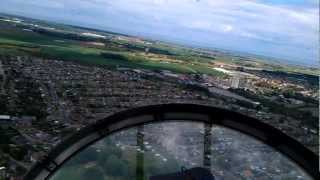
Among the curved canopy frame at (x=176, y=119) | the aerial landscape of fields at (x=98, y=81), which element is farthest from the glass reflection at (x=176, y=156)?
the aerial landscape of fields at (x=98, y=81)

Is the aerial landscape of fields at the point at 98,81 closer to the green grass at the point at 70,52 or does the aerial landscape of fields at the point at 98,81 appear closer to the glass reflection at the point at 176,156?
the green grass at the point at 70,52

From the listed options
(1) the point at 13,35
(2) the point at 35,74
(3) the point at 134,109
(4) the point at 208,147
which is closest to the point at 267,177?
(4) the point at 208,147

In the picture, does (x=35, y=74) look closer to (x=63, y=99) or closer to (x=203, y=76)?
(x=63, y=99)

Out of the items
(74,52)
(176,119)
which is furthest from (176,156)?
(74,52)

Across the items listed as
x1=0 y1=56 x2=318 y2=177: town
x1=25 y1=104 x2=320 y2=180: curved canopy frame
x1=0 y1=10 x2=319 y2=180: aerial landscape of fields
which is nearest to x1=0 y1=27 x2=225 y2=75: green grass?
x1=0 y1=10 x2=319 y2=180: aerial landscape of fields

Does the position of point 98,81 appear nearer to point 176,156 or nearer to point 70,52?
point 70,52

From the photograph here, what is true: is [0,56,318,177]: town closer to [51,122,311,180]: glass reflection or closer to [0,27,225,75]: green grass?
[0,27,225,75]: green grass
